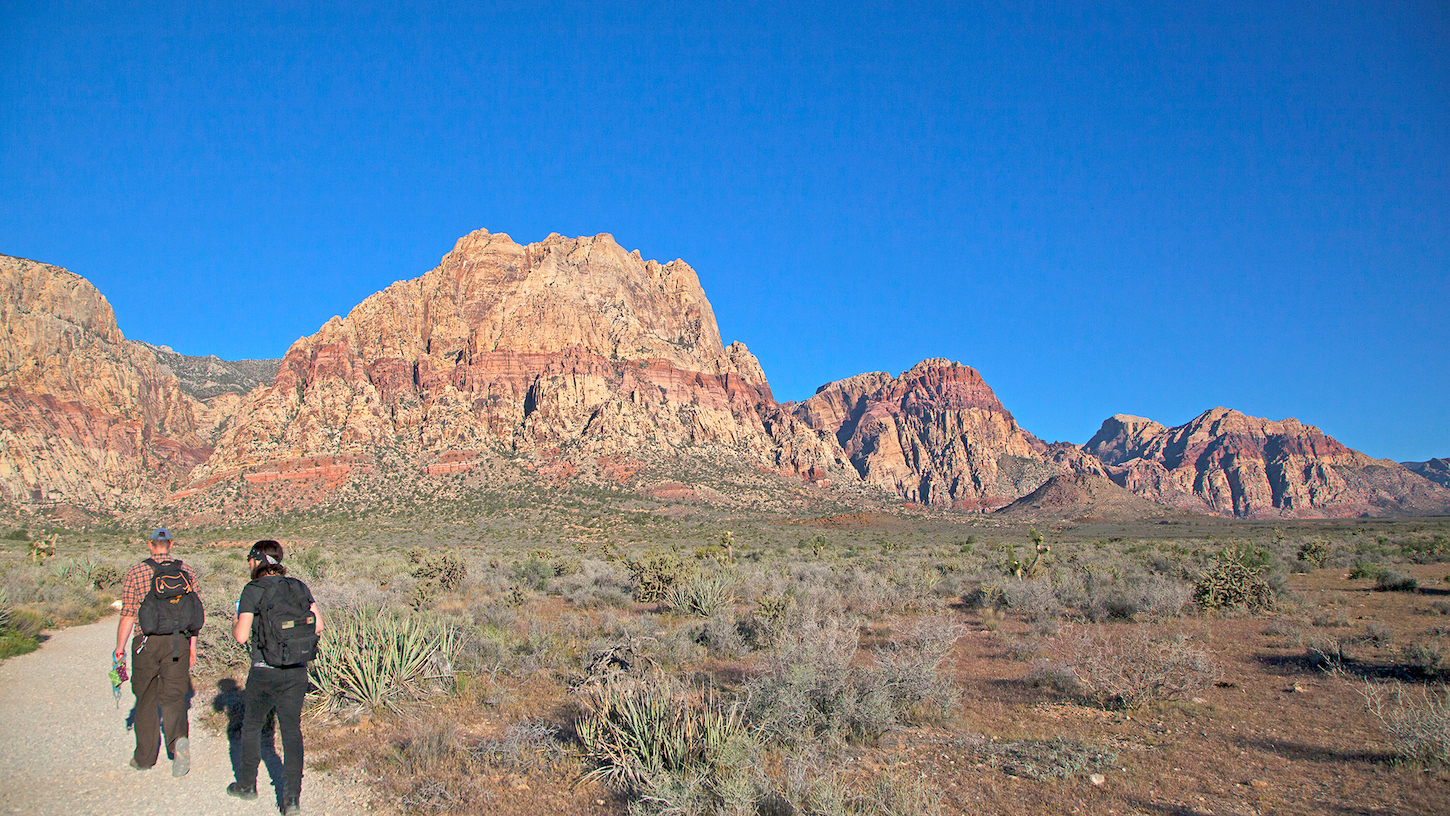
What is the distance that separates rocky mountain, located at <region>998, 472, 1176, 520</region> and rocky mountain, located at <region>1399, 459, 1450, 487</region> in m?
98.2

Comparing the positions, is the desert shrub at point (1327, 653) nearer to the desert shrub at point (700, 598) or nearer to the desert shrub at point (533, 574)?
the desert shrub at point (700, 598)

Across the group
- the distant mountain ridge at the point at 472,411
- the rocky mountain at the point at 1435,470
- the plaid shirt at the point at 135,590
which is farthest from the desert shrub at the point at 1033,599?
the rocky mountain at the point at 1435,470

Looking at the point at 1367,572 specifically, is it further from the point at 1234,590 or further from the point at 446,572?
the point at 446,572

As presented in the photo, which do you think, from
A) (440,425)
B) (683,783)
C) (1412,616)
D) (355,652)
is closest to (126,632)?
(355,652)

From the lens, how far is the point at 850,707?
6.66 m

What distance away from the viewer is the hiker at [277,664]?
5.16 metres

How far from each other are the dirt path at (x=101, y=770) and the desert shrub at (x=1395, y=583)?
2331 centimetres

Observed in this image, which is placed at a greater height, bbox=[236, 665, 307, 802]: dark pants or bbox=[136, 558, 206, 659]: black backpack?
bbox=[136, 558, 206, 659]: black backpack

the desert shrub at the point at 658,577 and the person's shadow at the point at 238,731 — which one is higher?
the desert shrub at the point at 658,577

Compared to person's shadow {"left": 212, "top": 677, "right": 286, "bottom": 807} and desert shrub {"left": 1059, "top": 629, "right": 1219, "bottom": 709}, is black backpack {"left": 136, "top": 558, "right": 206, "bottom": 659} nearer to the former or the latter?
person's shadow {"left": 212, "top": 677, "right": 286, "bottom": 807}

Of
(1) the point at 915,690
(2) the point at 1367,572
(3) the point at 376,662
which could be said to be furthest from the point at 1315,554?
(3) the point at 376,662

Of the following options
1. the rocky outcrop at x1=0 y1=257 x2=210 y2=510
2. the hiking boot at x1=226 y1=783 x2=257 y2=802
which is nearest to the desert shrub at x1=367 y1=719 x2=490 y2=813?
the hiking boot at x1=226 y1=783 x2=257 y2=802

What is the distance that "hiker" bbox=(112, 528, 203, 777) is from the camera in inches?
229

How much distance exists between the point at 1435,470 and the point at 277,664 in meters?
212
